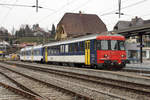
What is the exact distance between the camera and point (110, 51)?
17688mm

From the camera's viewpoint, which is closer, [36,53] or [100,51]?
[100,51]

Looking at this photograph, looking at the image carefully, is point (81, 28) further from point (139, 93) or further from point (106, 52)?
point (139, 93)

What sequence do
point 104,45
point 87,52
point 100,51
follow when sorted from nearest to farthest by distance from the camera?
point 100,51, point 104,45, point 87,52

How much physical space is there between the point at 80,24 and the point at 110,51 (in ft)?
152

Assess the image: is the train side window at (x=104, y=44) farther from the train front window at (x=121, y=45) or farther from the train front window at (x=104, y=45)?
the train front window at (x=121, y=45)

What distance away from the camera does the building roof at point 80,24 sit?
201 ft

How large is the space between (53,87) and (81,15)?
5779 cm

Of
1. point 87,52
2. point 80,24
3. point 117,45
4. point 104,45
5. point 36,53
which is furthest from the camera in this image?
point 80,24

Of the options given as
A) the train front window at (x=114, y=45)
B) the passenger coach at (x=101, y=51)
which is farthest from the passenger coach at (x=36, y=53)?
the train front window at (x=114, y=45)

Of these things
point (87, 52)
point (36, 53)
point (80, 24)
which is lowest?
point (87, 52)

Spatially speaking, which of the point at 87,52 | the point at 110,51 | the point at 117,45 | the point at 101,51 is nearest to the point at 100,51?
the point at 101,51

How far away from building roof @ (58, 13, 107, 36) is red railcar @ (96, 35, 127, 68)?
41.9 meters

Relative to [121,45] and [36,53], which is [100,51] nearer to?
[121,45]

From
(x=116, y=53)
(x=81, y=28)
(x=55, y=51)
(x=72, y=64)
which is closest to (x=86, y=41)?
(x=116, y=53)
